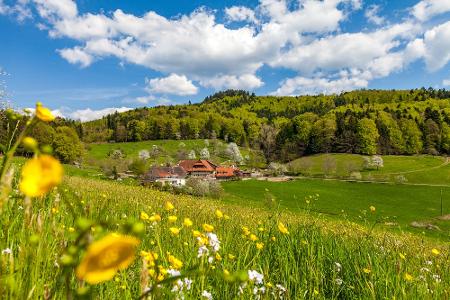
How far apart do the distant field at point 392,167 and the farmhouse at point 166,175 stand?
3376 cm

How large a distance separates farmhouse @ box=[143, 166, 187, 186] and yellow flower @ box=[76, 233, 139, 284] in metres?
76.5

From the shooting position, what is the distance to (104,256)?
0.47 meters

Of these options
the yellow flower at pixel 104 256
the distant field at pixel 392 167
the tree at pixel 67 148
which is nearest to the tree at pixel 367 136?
the distant field at pixel 392 167

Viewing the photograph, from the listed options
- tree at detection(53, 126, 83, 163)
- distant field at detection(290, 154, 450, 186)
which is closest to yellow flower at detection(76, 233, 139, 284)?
tree at detection(53, 126, 83, 163)

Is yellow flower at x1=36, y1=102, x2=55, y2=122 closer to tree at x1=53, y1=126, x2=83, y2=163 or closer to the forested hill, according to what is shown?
tree at x1=53, y1=126, x2=83, y2=163

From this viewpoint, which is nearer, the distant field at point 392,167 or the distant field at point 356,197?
the distant field at point 356,197

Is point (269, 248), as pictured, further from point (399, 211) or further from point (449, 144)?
point (449, 144)

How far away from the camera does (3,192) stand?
76 cm

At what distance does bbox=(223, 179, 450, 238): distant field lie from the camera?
55.2m

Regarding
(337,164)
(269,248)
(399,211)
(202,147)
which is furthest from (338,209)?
(202,147)

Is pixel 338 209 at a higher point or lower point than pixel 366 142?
lower

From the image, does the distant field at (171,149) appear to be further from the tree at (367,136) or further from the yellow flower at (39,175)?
the yellow flower at (39,175)

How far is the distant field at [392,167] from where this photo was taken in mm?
86438

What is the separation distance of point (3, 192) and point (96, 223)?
272 mm
